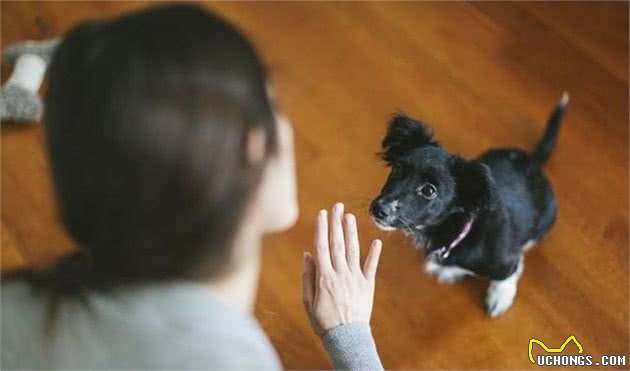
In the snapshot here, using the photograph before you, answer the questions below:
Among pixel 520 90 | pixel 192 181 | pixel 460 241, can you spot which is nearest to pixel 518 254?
pixel 460 241

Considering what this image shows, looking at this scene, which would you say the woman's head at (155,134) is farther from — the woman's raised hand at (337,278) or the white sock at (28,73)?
the white sock at (28,73)

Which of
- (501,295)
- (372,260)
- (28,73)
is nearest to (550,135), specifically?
(501,295)

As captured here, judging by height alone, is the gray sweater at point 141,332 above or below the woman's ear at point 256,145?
below

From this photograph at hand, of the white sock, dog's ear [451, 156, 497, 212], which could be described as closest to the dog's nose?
dog's ear [451, 156, 497, 212]

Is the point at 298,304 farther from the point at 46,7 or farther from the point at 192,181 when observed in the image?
the point at 46,7

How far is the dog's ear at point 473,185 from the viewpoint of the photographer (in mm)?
1137

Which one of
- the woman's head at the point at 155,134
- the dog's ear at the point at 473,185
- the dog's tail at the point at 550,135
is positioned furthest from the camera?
the dog's tail at the point at 550,135

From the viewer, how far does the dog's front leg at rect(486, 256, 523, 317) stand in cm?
141

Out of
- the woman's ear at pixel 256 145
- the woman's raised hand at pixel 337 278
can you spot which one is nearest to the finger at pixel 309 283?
the woman's raised hand at pixel 337 278

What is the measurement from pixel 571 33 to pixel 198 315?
1580 mm

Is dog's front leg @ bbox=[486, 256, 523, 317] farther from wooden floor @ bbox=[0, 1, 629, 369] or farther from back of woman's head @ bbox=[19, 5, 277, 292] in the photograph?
back of woman's head @ bbox=[19, 5, 277, 292]

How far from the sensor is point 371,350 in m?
0.97

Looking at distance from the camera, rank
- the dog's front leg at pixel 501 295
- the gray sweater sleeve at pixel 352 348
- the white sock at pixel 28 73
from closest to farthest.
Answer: the gray sweater sleeve at pixel 352 348 < the dog's front leg at pixel 501 295 < the white sock at pixel 28 73

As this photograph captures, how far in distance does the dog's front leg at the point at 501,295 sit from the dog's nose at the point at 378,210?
348mm
